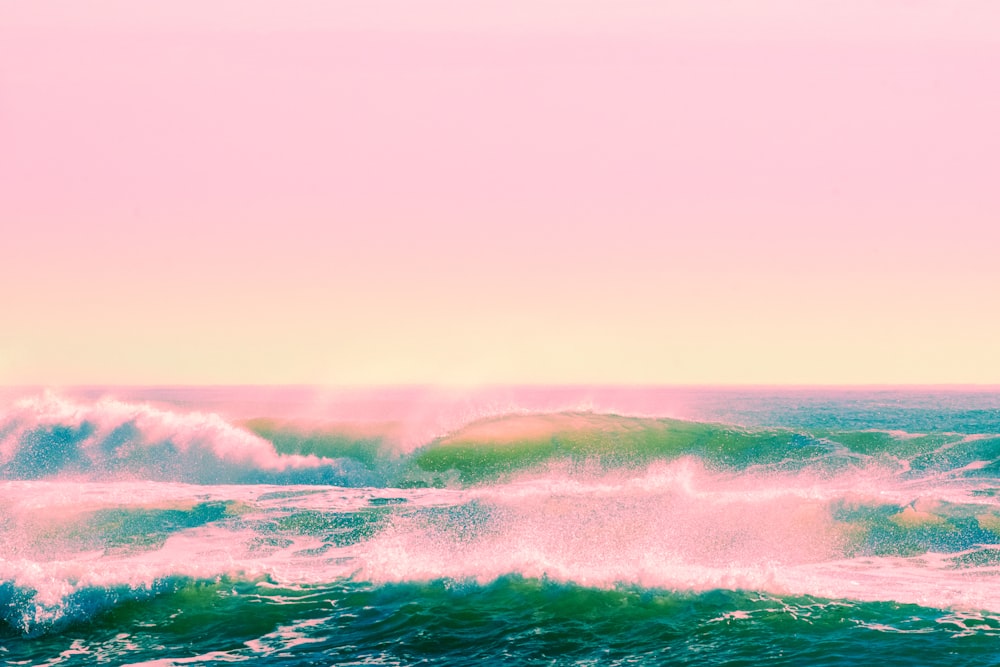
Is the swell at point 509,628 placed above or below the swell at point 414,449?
below

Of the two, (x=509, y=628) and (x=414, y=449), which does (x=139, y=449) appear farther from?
(x=509, y=628)

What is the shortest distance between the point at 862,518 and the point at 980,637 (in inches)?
249

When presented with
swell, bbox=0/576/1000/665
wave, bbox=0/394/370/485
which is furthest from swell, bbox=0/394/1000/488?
swell, bbox=0/576/1000/665

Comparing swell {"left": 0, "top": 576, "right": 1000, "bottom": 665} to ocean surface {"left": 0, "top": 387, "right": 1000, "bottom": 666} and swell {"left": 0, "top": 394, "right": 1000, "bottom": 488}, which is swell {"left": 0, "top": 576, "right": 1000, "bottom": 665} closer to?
ocean surface {"left": 0, "top": 387, "right": 1000, "bottom": 666}

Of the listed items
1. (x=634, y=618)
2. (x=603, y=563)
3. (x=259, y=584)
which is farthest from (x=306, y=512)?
(x=634, y=618)

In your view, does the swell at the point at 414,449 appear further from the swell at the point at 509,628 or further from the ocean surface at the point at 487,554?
the swell at the point at 509,628

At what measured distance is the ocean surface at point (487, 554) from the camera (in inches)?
368

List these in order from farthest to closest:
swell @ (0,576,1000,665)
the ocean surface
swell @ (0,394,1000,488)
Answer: swell @ (0,394,1000,488), the ocean surface, swell @ (0,576,1000,665)

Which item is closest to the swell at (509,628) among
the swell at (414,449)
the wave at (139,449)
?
the swell at (414,449)

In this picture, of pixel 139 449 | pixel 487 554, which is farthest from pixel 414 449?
pixel 487 554

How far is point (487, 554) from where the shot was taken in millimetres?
12789

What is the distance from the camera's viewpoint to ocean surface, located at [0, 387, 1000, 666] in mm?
9359

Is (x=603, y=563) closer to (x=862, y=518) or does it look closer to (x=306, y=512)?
(x=862, y=518)

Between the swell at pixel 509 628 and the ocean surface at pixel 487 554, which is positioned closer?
the swell at pixel 509 628
